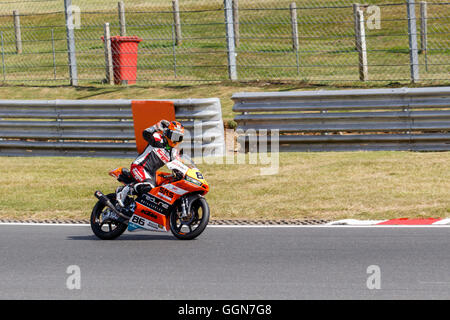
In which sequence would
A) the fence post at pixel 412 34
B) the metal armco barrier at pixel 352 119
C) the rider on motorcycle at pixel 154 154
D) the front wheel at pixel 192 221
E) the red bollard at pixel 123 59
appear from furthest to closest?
1. the red bollard at pixel 123 59
2. the fence post at pixel 412 34
3. the metal armco barrier at pixel 352 119
4. the rider on motorcycle at pixel 154 154
5. the front wheel at pixel 192 221

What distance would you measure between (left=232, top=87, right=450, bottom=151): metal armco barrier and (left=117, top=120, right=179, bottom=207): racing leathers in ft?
17.1

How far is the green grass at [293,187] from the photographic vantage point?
36.0 feet

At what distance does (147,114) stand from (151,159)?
16.4 feet

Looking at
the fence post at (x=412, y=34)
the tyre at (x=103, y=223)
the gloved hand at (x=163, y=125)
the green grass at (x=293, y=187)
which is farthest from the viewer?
the fence post at (x=412, y=34)

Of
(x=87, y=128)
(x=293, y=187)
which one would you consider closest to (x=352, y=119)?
(x=293, y=187)

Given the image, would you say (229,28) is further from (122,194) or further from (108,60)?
(122,194)

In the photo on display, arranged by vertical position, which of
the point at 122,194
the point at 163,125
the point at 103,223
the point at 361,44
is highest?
the point at 361,44

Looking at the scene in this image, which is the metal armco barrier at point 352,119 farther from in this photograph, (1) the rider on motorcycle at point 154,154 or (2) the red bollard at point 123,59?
(2) the red bollard at point 123,59

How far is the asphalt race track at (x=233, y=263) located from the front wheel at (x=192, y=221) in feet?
0.33

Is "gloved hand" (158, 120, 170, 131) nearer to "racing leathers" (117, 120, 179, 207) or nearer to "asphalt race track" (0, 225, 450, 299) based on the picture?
"racing leathers" (117, 120, 179, 207)

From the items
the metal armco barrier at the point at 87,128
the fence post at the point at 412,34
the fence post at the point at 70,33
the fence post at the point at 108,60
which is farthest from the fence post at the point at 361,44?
the fence post at the point at 70,33

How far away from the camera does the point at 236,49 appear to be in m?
23.0

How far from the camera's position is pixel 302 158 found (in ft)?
45.7
